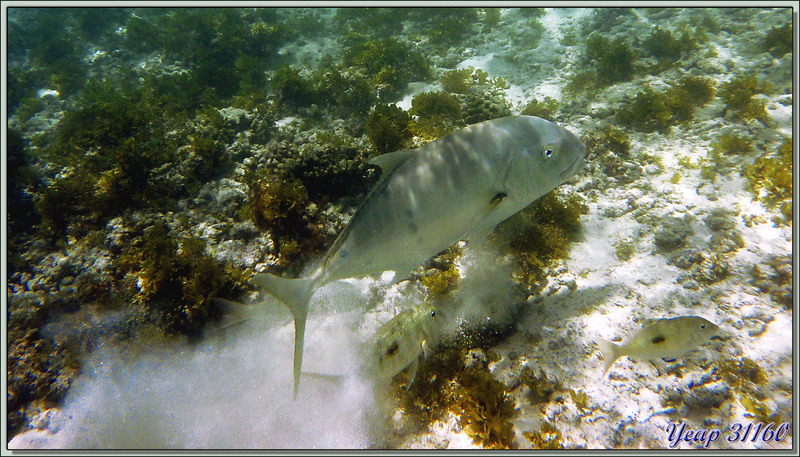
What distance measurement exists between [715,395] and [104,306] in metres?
6.71

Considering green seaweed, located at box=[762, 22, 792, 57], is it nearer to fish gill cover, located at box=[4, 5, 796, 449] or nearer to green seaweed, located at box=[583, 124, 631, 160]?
fish gill cover, located at box=[4, 5, 796, 449]

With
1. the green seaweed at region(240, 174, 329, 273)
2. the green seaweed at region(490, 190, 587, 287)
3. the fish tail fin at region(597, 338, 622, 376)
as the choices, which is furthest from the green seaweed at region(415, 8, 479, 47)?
the fish tail fin at region(597, 338, 622, 376)

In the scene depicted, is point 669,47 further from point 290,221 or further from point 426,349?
point 290,221

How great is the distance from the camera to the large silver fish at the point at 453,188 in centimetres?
201

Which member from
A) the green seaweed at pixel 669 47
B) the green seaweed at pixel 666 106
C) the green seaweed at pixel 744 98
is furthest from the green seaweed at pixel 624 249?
the green seaweed at pixel 669 47

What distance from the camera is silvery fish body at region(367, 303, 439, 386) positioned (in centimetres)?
271

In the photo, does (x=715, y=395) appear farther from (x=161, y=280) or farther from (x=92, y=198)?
(x=92, y=198)

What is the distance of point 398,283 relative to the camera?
380 centimetres

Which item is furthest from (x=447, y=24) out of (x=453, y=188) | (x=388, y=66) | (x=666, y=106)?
(x=453, y=188)

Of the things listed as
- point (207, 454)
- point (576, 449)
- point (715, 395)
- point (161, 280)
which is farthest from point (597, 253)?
point (161, 280)

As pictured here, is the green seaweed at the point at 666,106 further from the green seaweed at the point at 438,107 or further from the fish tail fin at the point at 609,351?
the fish tail fin at the point at 609,351

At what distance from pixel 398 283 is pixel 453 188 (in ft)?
6.79

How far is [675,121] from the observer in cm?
609

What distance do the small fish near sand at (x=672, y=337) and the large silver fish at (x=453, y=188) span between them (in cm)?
162
